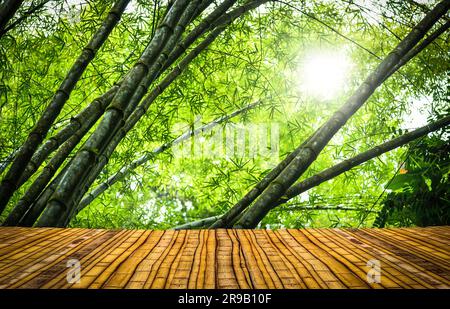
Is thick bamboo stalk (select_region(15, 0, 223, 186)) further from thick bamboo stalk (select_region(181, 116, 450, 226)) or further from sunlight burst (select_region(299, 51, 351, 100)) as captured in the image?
sunlight burst (select_region(299, 51, 351, 100))

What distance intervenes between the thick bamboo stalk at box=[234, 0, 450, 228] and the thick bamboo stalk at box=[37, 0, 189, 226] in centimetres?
64

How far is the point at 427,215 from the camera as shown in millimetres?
1979

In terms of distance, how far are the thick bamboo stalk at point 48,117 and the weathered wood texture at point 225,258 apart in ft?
1.50

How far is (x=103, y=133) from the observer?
1.58m

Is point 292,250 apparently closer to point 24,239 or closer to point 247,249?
point 247,249

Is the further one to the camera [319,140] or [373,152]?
[373,152]

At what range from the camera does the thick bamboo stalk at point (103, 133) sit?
4.89 feet

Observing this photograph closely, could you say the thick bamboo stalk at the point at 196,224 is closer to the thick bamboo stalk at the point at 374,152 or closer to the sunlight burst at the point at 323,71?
the thick bamboo stalk at the point at 374,152

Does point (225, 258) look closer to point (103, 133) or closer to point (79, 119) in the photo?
point (103, 133)

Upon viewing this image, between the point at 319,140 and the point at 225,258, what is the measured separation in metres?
0.77

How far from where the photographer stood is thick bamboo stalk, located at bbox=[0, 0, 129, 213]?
161cm
